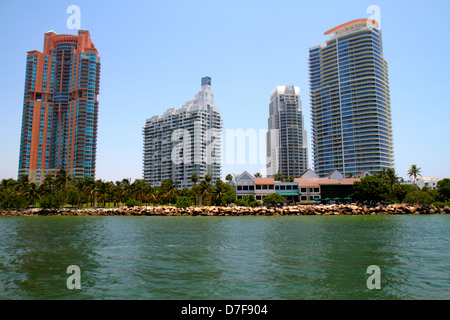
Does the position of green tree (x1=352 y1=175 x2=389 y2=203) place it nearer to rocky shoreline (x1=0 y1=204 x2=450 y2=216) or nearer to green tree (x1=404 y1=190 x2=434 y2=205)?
rocky shoreline (x1=0 y1=204 x2=450 y2=216)

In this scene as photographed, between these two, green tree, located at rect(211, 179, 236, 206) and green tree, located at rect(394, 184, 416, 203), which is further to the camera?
green tree, located at rect(394, 184, 416, 203)

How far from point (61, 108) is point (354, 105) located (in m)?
180

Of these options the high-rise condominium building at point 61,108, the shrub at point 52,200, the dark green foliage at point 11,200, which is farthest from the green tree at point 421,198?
the high-rise condominium building at point 61,108

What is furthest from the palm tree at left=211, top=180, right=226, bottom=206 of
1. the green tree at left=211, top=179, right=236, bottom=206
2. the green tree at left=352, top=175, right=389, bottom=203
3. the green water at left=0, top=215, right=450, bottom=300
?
the green water at left=0, top=215, right=450, bottom=300

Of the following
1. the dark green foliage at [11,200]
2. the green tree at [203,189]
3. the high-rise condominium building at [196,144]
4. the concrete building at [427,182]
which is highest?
the high-rise condominium building at [196,144]

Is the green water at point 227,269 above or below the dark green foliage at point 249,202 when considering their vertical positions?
below

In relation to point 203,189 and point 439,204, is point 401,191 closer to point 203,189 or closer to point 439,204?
point 439,204

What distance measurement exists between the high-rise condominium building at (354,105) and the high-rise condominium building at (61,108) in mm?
146907

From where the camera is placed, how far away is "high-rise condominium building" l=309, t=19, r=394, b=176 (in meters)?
169

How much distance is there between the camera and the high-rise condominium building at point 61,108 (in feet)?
573

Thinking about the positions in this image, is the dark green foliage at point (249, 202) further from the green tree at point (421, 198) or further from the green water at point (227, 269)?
the green water at point (227, 269)

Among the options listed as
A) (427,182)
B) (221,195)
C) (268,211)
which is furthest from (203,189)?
(427,182)

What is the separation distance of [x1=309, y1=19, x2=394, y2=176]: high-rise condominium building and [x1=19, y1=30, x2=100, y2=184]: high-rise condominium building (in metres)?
147
